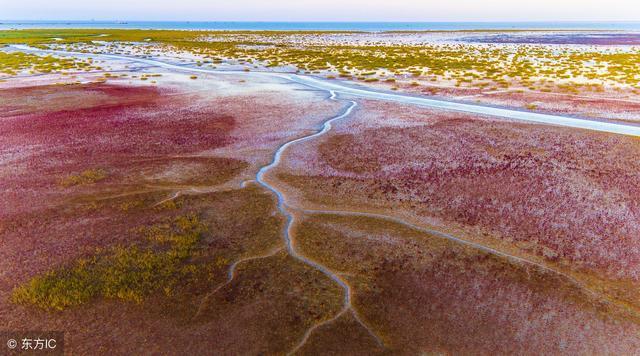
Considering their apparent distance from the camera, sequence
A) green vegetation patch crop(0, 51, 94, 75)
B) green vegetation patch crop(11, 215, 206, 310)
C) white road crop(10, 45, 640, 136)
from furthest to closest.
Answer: green vegetation patch crop(0, 51, 94, 75) → white road crop(10, 45, 640, 136) → green vegetation patch crop(11, 215, 206, 310)

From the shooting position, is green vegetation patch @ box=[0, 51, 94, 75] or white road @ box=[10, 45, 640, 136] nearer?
white road @ box=[10, 45, 640, 136]

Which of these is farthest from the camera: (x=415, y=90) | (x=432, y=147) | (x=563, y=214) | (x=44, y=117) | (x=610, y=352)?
(x=415, y=90)

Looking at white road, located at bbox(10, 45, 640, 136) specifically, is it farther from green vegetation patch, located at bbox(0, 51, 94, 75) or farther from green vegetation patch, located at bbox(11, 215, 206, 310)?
green vegetation patch, located at bbox(0, 51, 94, 75)

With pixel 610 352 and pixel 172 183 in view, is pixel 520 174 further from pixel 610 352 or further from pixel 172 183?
pixel 172 183

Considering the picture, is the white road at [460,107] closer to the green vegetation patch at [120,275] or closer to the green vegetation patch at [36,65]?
the green vegetation patch at [120,275]

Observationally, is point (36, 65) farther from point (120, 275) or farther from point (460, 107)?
point (120, 275)

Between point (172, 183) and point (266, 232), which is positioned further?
point (172, 183)

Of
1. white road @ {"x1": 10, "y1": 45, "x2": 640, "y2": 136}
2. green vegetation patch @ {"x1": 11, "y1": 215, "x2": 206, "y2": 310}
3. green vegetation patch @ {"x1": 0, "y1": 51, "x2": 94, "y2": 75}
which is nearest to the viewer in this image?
green vegetation patch @ {"x1": 11, "y1": 215, "x2": 206, "y2": 310}

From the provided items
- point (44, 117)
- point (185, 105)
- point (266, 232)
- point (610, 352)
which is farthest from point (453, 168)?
point (44, 117)

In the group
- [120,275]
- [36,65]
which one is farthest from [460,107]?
[36,65]

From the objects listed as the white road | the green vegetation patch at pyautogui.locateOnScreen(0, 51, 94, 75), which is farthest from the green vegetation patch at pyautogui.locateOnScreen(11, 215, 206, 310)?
the green vegetation patch at pyautogui.locateOnScreen(0, 51, 94, 75)
